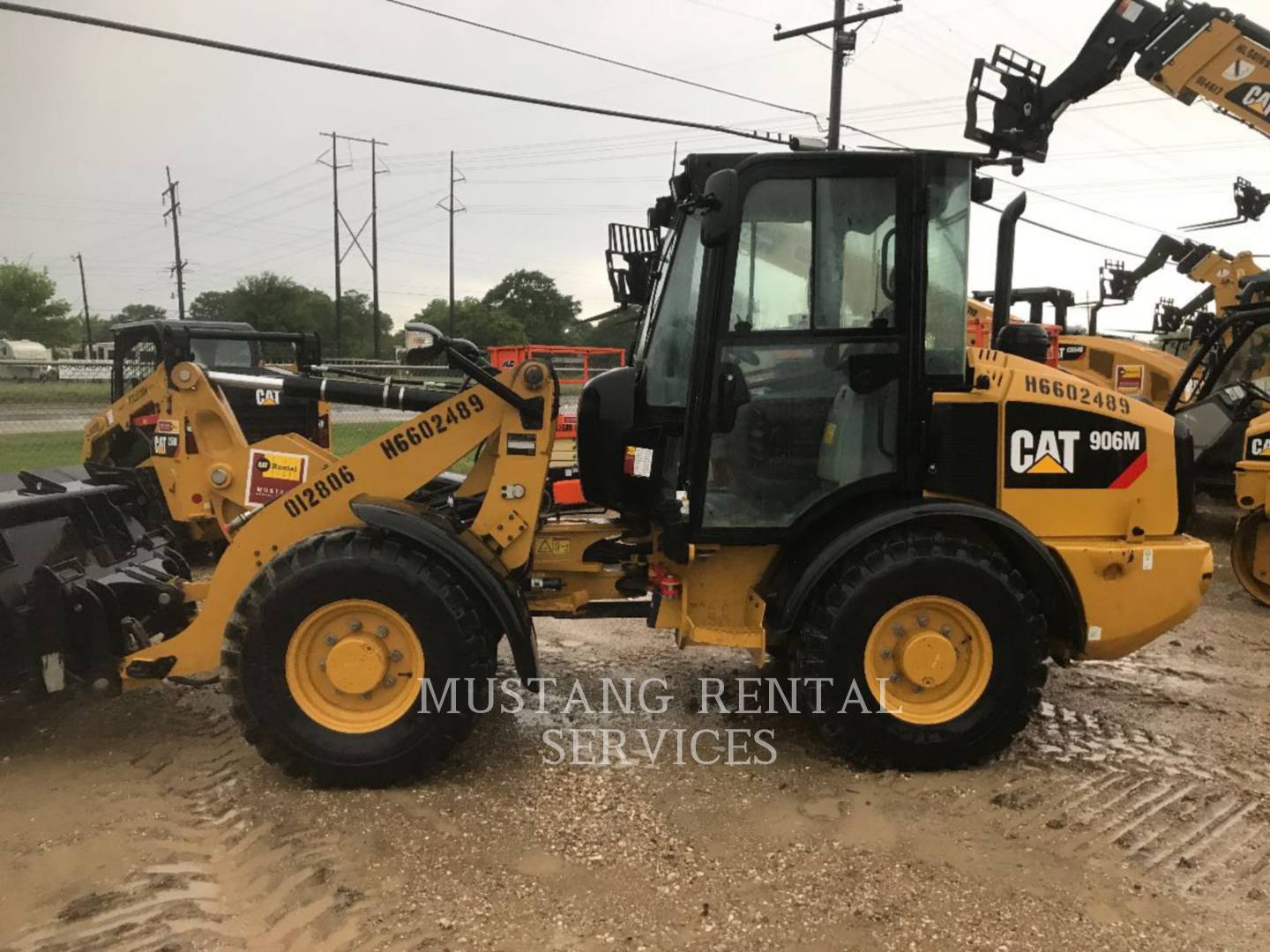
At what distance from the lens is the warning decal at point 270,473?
6.33 meters

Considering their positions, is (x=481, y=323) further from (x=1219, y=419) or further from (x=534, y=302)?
(x=1219, y=419)

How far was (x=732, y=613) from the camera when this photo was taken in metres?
4.04

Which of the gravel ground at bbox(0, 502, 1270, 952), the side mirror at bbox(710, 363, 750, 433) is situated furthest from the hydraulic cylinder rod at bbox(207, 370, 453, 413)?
the gravel ground at bbox(0, 502, 1270, 952)

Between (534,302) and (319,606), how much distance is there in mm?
45418

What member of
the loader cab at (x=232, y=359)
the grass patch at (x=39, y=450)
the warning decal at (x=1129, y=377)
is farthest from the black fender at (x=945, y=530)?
the grass patch at (x=39, y=450)

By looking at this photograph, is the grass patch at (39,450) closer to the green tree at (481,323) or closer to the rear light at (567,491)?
the rear light at (567,491)

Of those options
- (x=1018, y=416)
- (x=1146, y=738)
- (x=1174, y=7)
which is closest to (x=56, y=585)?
(x=1018, y=416)

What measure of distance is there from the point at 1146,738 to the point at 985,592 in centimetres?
127

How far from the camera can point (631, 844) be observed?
3217 millimetres

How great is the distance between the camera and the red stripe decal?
12.9 feet

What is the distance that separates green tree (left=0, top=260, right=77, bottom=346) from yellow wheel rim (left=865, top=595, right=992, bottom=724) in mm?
42793

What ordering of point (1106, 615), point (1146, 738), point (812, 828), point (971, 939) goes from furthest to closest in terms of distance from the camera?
point (1146, 738)
point (1106, 615)
point (812, 828)
point (971, 939)

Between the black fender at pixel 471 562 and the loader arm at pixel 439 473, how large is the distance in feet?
0.46

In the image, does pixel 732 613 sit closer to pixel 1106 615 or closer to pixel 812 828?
pixel 812 828
